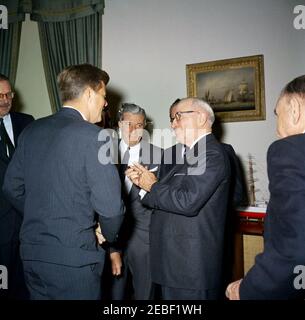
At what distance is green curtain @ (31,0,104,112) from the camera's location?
4.61 meters

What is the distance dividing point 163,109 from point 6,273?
8.62 feet

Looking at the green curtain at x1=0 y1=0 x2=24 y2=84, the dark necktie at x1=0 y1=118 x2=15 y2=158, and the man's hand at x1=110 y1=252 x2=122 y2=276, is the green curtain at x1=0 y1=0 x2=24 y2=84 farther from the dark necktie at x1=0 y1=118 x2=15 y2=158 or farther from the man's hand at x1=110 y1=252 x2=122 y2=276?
the man's hand at x1=110 y1=252 x2=122 y2=276

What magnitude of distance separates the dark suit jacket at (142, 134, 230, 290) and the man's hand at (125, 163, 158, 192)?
59mm

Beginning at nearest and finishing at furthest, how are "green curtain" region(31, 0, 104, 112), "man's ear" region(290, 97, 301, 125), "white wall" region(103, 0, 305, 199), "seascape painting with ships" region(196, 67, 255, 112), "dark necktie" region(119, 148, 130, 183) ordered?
"man's ear" region(290, 97, 301, 125) < "dark necktie" region(119, 148, 130, 183) < "white wall" region(103, 0, 305, 199) < "seascape painting with ships" region(196, 67, 255, 112) < "green curtain" region(31, 0, 104, 112)

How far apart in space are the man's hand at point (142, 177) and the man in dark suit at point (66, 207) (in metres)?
0.53

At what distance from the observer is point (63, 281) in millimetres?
1688

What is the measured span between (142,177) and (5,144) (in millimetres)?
1307

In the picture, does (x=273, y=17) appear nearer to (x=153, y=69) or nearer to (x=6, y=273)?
(x=153, y=69)

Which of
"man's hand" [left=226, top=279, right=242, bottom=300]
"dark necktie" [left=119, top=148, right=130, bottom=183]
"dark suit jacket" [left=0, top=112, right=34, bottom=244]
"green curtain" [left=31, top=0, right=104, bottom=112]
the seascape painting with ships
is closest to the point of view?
"man's hand" [left=226, top=279, right=242, bottom=300]

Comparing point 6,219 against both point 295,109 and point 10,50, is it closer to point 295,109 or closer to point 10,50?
point 295,109

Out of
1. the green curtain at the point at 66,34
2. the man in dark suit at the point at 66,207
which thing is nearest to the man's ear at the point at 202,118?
the man in dark suit at the point at 66,207

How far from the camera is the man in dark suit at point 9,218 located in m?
2.78

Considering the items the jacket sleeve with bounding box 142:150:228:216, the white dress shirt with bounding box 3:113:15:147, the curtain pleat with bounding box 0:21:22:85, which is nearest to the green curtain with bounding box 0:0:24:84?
the curtain pleat with bounding box 0:21:22:85
